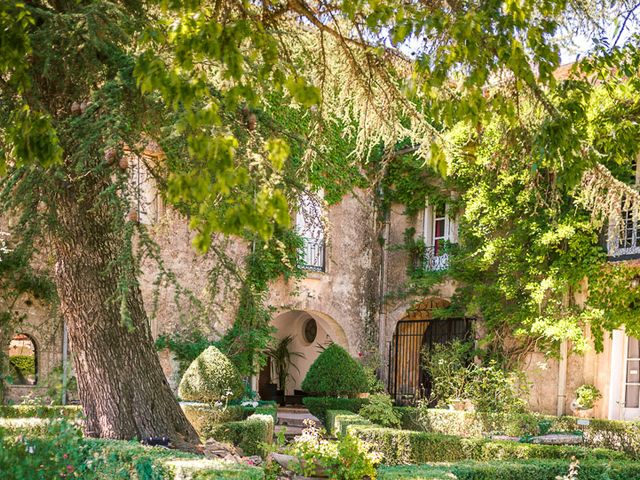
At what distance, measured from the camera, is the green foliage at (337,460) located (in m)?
6.60

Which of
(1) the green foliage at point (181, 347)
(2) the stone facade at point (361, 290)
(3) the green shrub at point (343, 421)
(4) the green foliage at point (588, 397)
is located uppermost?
(2) the stone facade at point (361, 290)

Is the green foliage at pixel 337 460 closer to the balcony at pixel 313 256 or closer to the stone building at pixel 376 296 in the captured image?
the stone building at pixel 376 296

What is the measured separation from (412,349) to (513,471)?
33.9 feet

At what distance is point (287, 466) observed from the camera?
686cm

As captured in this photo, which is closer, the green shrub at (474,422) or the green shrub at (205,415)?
the green shrub at (205,415)

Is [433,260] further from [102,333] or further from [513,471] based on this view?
[102,333]

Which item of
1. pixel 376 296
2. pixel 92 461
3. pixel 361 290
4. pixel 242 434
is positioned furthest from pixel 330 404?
pixel 92 461

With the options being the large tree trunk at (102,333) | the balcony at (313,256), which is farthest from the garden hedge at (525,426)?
the large tree trunk at (102,333)

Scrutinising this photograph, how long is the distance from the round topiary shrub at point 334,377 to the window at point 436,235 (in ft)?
11.1

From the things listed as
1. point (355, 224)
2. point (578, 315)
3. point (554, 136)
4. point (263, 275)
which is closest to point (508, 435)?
point (578, 315)

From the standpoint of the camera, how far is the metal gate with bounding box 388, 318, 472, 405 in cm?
1720

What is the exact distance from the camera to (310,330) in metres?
19.9

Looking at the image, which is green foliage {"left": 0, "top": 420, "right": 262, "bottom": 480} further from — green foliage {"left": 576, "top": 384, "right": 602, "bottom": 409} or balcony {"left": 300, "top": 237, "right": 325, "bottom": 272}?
balcony {"left": 300, "top": 237, "right": 325, "bottom": 272}

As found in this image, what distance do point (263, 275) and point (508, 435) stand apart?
5626mm
